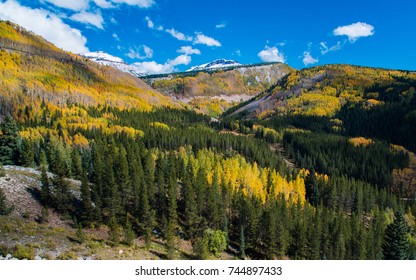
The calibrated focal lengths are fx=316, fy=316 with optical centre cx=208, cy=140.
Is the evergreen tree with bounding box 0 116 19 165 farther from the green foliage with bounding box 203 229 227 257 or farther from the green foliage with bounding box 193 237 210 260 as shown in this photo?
the green foliage with bounding box 193 237 210 260

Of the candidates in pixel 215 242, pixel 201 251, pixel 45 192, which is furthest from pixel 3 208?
pixel 215 242

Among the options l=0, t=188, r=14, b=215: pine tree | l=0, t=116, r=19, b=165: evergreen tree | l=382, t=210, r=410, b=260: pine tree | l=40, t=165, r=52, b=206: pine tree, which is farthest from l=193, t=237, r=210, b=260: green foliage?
l=0, t=116, r=19, b=165: evergreen tree

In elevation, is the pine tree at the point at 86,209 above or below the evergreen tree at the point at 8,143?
below

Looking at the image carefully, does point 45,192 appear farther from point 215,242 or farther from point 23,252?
point 215,242

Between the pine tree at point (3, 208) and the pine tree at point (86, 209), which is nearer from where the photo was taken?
the pine tree at point (3, 208)

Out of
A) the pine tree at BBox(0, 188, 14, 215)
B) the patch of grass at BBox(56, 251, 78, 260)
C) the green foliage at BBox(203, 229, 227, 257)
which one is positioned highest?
the pine tree at BBox(0, 188, 14, 215)

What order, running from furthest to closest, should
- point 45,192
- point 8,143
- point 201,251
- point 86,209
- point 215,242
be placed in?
point 8,143 < point 215,242 < point 201,251 < point 86,209 < point 45,192

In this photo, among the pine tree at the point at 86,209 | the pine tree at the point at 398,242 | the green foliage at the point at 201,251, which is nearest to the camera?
the pine tree at the point at 86,209

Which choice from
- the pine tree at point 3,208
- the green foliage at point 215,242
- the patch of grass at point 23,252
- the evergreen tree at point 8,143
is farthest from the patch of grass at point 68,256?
the evergreen tree at point 8,143

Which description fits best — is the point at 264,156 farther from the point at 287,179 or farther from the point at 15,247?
the point at 15,247

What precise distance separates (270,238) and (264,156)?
10889 cm

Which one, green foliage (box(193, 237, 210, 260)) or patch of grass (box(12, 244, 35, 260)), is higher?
patch of grass (box(12, 244, 35, 260))

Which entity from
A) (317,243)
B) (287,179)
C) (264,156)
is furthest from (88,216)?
(264,156)

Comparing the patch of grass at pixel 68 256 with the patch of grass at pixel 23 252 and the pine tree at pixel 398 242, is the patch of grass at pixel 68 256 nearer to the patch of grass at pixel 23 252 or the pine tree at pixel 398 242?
the patch of grass at pixel 23 252
